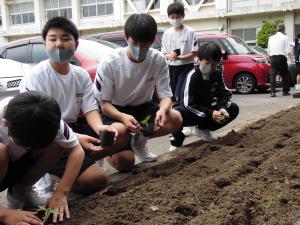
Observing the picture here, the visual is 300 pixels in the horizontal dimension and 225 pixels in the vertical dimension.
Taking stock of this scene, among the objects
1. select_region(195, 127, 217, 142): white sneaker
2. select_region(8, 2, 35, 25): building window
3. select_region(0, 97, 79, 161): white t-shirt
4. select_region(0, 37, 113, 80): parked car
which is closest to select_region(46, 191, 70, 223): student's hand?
select_region(0, 97, 79, 161): white t-shirt

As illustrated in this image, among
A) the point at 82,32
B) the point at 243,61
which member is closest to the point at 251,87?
the point at 243,61

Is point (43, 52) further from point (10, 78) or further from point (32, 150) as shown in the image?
point (32, 150)

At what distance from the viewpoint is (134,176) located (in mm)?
3656

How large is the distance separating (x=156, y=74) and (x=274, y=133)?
1.61 metres

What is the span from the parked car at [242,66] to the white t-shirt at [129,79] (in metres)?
8.17

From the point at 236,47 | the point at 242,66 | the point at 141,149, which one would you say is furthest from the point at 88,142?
the point at 236,47

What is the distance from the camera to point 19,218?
249 cm

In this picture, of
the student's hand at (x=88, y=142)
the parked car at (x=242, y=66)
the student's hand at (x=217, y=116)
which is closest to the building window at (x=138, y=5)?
the parked car at (x=242, y=66)

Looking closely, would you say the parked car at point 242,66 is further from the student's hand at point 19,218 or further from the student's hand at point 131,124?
the student's hand at point 19,218

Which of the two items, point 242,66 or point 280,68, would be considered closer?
point 280,68

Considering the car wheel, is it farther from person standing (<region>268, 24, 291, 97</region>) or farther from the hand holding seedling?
the hand holding seedling

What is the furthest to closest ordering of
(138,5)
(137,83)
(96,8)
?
(96,8) < (138,5) < (137,83)


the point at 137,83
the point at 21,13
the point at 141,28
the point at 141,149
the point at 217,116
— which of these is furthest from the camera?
the point at 21,13

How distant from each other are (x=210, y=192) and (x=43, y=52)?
440cm
